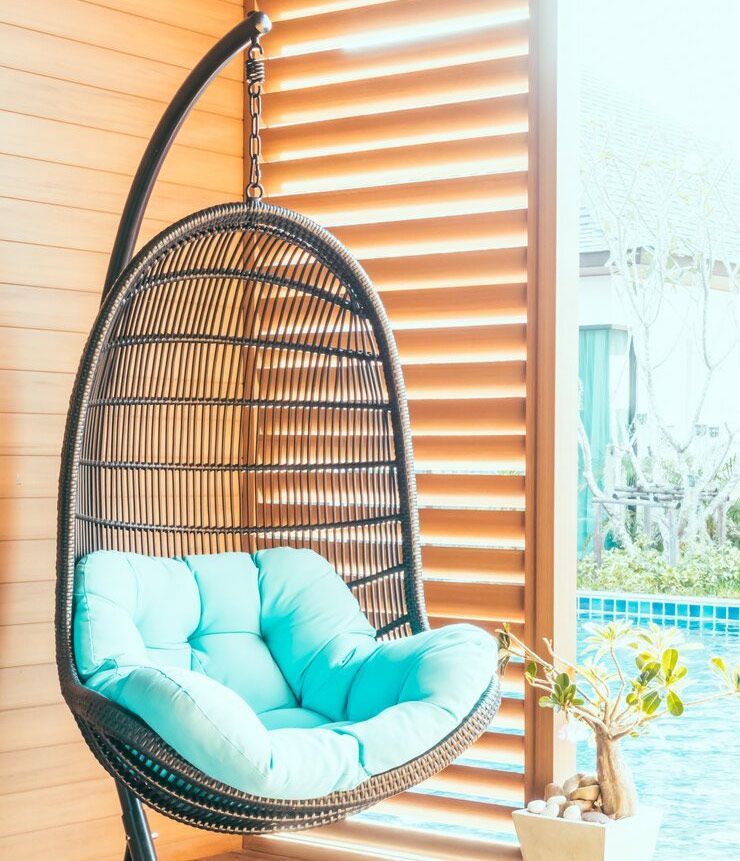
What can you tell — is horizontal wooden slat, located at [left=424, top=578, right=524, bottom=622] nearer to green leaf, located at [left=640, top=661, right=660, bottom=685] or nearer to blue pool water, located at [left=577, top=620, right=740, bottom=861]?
green leaf, located at [left=640, top=661, right=660, bottom=685]

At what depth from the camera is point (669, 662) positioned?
7.16 feet

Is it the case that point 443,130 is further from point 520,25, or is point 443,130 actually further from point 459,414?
point 459,414

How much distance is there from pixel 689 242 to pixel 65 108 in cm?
526

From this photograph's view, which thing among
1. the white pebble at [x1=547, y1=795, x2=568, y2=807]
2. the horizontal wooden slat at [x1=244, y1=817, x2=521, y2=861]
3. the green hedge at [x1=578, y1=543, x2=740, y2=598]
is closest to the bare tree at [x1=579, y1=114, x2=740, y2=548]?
the green hedge at [x1=578, y1=543, x2=740, y2=598]

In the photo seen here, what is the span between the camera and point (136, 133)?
274 cm

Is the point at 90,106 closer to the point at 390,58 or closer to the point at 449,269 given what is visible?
the point at 390,58

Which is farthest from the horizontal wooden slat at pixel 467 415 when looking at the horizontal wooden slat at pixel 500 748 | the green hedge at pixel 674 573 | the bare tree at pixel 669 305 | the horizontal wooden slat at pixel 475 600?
the green hedge at pixel 674 573

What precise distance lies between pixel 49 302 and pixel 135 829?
1.22 metres

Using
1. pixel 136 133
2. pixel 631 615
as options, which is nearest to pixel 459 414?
pixel 136 133

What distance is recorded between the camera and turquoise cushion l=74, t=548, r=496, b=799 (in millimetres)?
1599

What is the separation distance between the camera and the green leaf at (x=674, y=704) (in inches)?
82.2

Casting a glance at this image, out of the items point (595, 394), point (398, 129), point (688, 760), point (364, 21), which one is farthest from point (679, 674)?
point (595, 394)

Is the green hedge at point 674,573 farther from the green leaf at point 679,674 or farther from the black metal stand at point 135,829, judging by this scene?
the black metal stand at point 135,829

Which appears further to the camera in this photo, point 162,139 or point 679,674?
point 162,139
